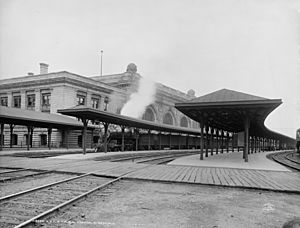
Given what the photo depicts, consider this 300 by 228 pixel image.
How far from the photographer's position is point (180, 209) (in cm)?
511

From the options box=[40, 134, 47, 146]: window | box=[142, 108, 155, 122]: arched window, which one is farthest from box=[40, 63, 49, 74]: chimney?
box=[142, 108, 155, 122]: arched window

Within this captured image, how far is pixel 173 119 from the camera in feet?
213

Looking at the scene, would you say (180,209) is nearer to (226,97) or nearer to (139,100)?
→ (226,97)

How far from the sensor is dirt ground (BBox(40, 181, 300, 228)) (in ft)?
14.0

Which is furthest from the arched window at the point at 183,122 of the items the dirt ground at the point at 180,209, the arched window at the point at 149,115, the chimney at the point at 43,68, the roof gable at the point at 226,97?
the dirt ground at the point at 180,209

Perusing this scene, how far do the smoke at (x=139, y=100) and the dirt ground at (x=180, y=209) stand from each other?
118ft

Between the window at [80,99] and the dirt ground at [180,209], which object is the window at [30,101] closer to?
the window at [80,99]

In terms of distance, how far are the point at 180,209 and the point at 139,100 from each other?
3934 cm

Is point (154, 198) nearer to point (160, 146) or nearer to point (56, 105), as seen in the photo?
point (160, 146)

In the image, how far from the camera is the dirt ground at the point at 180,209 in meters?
4.25

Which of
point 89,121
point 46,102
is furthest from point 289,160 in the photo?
point 46,102

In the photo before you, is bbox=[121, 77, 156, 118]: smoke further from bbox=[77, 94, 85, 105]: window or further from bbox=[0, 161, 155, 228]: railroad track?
bbox=[0, 161, 155, 228]: railroad track

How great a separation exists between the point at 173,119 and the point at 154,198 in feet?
194

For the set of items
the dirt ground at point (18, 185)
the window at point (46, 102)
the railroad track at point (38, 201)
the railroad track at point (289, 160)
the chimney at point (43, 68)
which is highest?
the chimney at point (43, 68)
